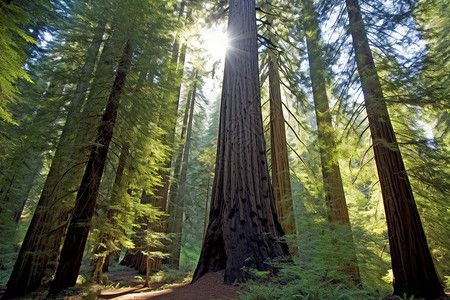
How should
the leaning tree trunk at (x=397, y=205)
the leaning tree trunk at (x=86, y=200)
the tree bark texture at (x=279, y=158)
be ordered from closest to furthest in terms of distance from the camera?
the leaning tree trunk at (x=397, y=205) → the leaning tree trunk at (x=86, y=200) → the tree bark texture at (x=279, y=158)

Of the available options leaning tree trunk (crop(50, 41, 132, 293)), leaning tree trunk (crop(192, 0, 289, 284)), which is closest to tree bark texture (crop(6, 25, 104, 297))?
leaning tree trunk (crop(50, 41, 132, 293))

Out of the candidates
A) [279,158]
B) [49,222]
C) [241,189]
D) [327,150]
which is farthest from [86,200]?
[327,150]

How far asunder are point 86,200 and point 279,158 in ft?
17.3

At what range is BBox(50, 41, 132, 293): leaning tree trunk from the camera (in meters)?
4.40

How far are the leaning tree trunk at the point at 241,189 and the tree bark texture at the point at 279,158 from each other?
282cm

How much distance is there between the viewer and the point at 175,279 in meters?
8.35

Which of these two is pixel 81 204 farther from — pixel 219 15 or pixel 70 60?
pixel 219 15

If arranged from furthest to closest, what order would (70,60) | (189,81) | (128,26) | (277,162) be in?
(189,81)
(277,162)
(70,60)
(128,26)

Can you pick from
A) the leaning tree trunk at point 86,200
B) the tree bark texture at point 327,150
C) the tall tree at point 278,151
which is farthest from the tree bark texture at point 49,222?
the tree bark texture at point 327,150

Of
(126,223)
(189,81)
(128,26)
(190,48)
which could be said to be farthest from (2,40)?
(189,81)

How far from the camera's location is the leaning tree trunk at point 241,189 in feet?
9.49

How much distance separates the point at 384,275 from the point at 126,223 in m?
6.86

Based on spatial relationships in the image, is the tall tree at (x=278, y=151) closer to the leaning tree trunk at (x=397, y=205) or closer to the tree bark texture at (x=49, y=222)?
the leaning tree trunk at (x=397, y=205)

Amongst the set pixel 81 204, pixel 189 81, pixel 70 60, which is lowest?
pixel 81 204
